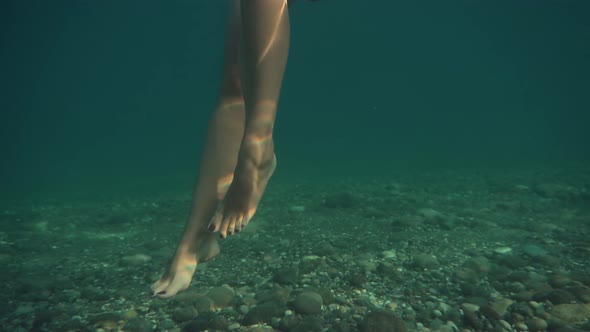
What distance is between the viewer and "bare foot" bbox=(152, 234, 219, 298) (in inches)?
89.0

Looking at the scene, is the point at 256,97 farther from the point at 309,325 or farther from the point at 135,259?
the point at 135,259

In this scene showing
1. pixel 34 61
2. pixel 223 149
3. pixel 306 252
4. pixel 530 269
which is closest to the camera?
pixel 223 149

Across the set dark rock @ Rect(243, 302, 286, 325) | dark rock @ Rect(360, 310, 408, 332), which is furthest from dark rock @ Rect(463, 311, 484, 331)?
dark rock @ Rect(243, 302, 286, 325)

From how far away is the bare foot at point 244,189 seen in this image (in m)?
1.96

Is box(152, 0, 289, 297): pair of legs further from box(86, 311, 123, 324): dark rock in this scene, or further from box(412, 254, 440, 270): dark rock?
box(412, 254, 440, 270): dark rock

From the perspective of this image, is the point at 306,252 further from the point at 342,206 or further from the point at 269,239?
the point at 342,206

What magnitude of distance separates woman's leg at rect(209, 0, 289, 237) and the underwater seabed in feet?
3.19

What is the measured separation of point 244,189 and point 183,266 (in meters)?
0.75

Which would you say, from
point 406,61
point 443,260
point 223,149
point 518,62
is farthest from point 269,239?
point 406,61

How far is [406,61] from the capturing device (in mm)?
102188

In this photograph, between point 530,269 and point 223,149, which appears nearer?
point 223,149

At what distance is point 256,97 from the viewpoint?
6.00 ft

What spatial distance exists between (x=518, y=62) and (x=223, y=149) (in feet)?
311

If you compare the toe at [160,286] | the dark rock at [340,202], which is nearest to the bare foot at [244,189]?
the toe at [160,286]
